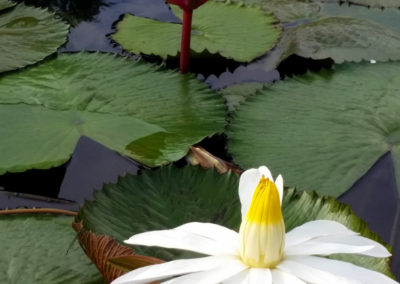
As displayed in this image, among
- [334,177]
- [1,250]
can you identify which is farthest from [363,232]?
[1,250]

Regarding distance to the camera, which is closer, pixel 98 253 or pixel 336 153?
pixel 98 253

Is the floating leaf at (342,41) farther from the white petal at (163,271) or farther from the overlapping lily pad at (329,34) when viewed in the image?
the white petal at (163,271)

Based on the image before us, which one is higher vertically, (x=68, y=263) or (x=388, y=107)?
(x=388, y=107)

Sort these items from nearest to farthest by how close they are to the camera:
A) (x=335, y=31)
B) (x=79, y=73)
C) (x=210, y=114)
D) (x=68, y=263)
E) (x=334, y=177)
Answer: (x=68, y=263), (x=334, y=177), (x=210, y=114), (x=79, y=73), (x=335, y=31)

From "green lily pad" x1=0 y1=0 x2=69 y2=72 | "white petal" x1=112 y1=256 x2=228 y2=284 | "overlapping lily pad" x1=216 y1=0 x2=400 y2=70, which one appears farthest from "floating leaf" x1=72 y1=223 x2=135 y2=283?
"overlapping lily pad" x1=216 y1=0 x2=400 y2=70

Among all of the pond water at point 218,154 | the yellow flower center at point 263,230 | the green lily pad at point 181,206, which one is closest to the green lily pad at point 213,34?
the pond water at point 218,154

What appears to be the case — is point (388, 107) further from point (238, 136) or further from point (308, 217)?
point (308, 217)
